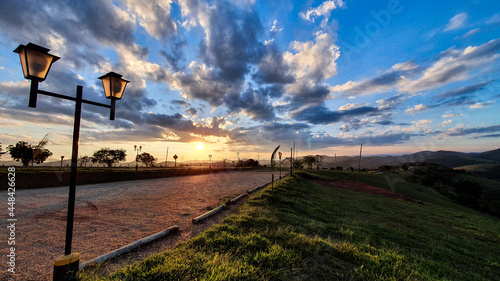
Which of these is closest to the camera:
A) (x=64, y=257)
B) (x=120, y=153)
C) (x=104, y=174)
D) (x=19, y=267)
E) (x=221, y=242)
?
(x=64, y=257)

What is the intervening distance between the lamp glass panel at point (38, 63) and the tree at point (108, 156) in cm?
7657

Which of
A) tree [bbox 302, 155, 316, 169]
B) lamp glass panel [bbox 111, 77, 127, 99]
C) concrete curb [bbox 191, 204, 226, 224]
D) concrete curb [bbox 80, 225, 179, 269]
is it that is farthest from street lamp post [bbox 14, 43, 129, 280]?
tree [bbox 302, 155, 316, 169]

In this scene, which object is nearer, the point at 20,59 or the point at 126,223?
the point at 20,59

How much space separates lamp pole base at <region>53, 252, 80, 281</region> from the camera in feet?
8.70

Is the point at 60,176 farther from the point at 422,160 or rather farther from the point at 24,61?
the point at 422,160

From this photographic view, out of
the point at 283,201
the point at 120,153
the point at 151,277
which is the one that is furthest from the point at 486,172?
the point at 120,153

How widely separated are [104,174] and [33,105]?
1724 cm

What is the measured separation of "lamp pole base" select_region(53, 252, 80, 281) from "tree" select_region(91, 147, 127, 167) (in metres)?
76.8

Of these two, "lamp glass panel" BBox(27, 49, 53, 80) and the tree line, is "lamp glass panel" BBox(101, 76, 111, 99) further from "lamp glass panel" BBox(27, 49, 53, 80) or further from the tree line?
the tree line

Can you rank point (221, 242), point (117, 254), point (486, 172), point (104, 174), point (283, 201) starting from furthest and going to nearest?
point (486, 172)
point (104, 174)
point (283, 201)
point (221, 242)
point (117, 254)

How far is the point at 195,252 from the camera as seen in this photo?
146 inches

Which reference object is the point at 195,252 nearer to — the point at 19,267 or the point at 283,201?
the point at 19,267

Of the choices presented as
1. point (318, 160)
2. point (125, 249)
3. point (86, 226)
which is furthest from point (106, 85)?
point (318, 160)

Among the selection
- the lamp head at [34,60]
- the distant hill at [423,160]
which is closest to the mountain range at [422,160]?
the distant hill at [423,160]
